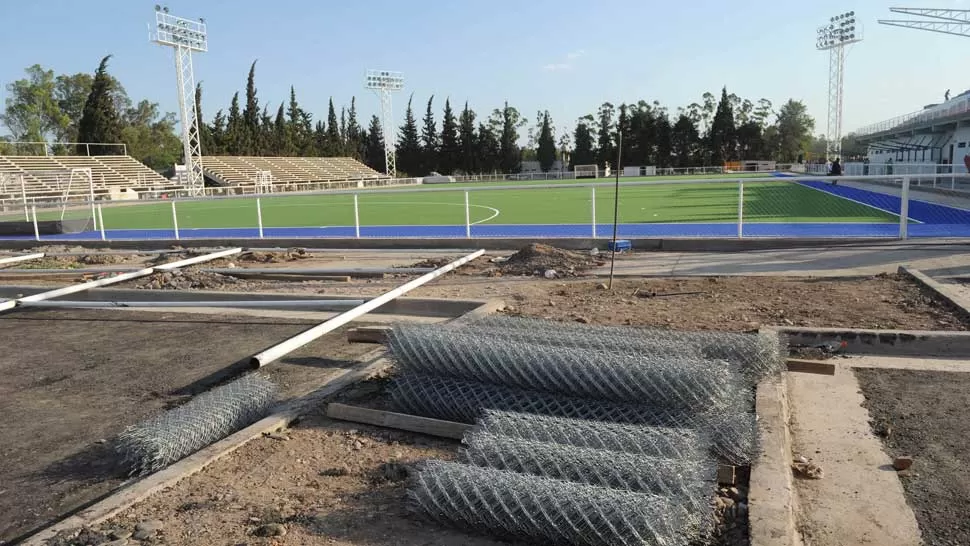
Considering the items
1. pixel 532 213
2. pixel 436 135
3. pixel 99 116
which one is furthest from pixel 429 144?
pixel 532 213

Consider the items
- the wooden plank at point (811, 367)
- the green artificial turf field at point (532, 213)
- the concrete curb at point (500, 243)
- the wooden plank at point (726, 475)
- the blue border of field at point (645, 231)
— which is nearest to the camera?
the wooden plank at point (726, 475)

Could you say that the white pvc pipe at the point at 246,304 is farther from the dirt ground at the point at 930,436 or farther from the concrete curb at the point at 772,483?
the dirt ground at the point at 930,436

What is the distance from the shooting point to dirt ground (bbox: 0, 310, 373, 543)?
429cm

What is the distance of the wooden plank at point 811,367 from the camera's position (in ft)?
19.0

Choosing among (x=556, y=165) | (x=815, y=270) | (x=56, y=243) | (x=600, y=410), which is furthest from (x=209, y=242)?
(x=556, y=165)

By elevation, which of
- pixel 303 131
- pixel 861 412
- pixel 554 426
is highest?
pixel 303 131

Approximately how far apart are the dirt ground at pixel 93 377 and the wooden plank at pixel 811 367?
3933 millimetres

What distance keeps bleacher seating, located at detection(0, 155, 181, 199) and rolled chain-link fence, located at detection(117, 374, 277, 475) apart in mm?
41532

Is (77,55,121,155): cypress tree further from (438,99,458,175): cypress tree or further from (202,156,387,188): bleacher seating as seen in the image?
(438,99,458,175): cypress tree

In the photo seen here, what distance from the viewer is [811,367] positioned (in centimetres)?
583

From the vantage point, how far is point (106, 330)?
8.41 m

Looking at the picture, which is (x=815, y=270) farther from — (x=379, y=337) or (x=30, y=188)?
(x=30, y=188)

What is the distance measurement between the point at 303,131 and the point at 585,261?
84.2 m

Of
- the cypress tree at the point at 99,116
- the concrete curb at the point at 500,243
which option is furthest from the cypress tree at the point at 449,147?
the concrete curb at the point at 500,243
